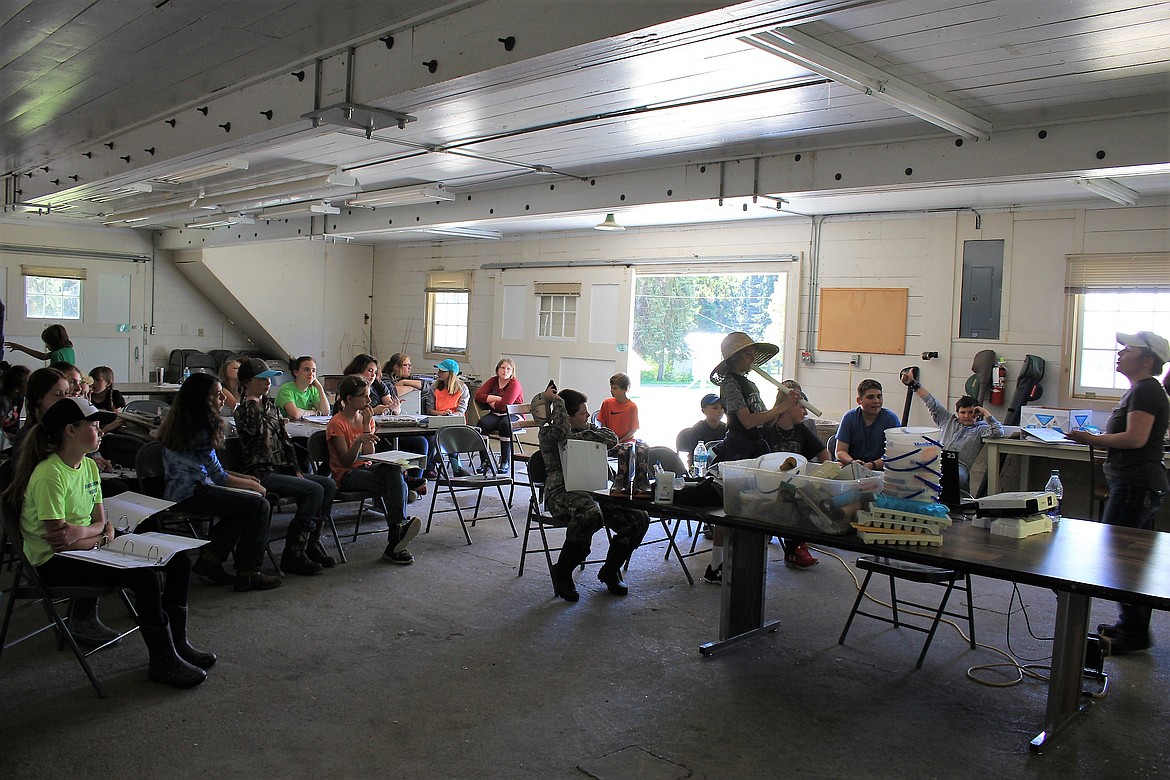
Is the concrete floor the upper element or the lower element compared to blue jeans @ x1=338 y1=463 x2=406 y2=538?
lower

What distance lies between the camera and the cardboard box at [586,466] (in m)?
4.85

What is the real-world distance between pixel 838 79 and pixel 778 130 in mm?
1393

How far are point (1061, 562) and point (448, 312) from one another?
10464 millimetres

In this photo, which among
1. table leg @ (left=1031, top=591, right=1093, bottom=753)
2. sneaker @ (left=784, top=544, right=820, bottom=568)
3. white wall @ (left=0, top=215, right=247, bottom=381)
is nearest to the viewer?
table leg @ (left=1031, top=591, right=1093, bottom=753)

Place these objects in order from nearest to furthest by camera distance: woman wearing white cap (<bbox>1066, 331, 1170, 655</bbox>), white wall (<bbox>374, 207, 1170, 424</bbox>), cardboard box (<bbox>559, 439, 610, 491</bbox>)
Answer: woman wearing white cap (<bbox>1066, 331, 1170, 655</bbox>)
cardboard box (<bbox>559, 439, 610, 491</bbox>)
white wall (<bbox>374, 207, 1170, 424</bbox>)

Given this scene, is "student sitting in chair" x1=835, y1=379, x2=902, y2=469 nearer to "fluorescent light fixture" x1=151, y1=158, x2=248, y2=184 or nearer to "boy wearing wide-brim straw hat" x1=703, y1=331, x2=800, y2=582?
"boy wearing wide-brim straw hat" x1=703, y1=331, x2=800, y2=582

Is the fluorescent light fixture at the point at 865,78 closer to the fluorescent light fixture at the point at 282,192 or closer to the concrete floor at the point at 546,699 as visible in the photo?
the concrete floor at the point at 546,699

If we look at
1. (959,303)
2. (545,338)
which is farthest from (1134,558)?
(545,338)

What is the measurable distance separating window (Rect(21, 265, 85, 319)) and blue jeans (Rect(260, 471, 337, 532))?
835 cm

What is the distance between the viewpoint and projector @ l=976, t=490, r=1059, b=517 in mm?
3795

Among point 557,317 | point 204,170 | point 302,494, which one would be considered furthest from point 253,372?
point 557,317

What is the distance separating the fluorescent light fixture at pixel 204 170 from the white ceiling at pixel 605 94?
0.25 m

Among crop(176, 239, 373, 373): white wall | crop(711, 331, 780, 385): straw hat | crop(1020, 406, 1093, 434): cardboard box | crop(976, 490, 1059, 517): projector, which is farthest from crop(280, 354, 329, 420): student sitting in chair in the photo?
crop(176, 239, 373, 373): white wall

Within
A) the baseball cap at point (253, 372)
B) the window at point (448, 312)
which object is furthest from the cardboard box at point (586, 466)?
the window at point (448, 312)
